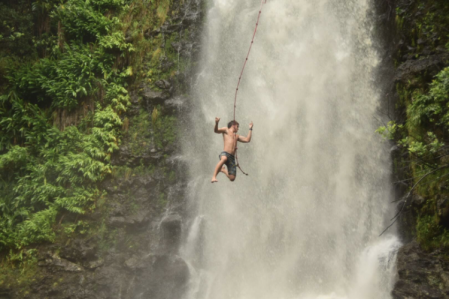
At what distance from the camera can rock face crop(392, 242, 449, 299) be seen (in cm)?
686

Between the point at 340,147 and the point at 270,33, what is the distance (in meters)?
4.71

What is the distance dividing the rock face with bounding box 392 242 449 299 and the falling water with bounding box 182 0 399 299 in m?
0.63

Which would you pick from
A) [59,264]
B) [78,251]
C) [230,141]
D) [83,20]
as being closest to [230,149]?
[230,141]

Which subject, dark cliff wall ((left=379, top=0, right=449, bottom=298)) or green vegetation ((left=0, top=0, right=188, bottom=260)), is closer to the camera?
dark cliff wall ((left=379, top=0, right=449, bottom=298))

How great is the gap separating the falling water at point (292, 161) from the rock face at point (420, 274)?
0.63 metres

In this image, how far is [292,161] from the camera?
34.6ft

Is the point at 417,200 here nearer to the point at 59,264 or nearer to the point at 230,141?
the point at 230,141

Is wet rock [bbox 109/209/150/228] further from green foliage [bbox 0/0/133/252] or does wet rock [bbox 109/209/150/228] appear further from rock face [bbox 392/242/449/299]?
rock face [bbox 392/242/449/299]

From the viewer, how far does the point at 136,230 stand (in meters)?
10.3

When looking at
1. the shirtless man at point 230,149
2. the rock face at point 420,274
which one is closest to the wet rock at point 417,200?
the rock face at point 420,274

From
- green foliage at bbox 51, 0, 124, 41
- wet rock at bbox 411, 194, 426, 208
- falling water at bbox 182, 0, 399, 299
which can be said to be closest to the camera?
wet rock at bbox 411, 194, 426, 208

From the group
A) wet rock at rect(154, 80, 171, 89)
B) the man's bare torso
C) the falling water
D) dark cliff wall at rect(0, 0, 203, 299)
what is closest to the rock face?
the falling water

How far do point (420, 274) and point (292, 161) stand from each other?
455cm

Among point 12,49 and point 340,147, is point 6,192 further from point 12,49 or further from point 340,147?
point 340,147
